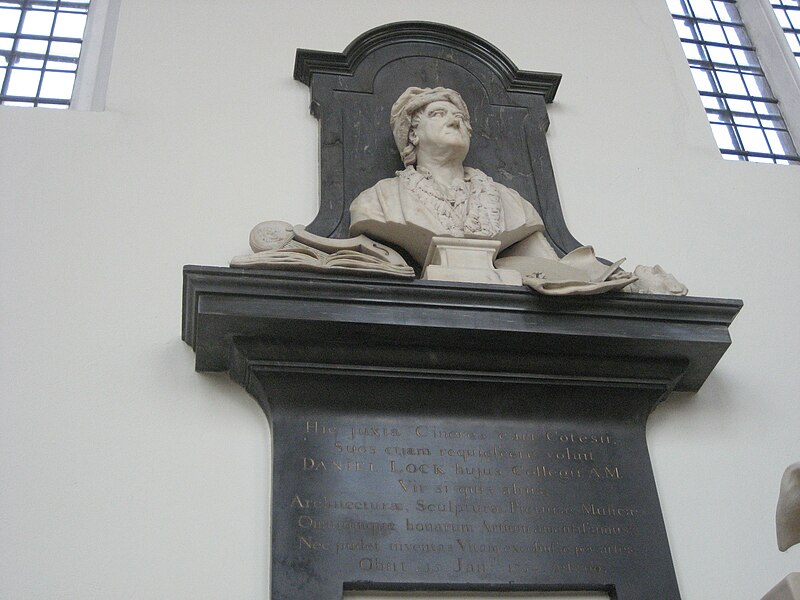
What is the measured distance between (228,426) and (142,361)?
18.7 inches

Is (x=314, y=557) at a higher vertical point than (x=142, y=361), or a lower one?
lower

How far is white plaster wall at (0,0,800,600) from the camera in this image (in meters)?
4.05

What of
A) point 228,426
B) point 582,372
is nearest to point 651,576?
point 582,372

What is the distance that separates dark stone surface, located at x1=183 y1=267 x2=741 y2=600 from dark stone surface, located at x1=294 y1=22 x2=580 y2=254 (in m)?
0.77

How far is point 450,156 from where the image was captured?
16.9ft

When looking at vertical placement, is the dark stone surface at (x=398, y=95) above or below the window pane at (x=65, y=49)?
below

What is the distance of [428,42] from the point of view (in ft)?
20.0

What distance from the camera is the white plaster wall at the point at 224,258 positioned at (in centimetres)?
405

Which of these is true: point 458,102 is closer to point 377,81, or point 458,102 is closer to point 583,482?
point 377,81

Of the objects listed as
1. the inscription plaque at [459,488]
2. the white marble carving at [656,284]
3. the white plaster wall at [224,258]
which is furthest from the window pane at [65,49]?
the white marble carving at [656,284]

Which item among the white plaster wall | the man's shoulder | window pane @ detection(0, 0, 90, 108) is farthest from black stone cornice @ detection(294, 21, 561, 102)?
window pane @ detection(0, 0, 90, 108)

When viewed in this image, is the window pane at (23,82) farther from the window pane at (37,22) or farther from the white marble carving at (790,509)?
the white marble carving at (790,509)

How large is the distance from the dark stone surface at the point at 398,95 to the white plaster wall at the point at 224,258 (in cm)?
14

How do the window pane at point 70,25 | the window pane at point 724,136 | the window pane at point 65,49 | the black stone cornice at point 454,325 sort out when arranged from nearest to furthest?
the black stone cornice at point 454,325
the window pane at point 65,49
the window pane at point 70,25
the window pane at point 724,136
